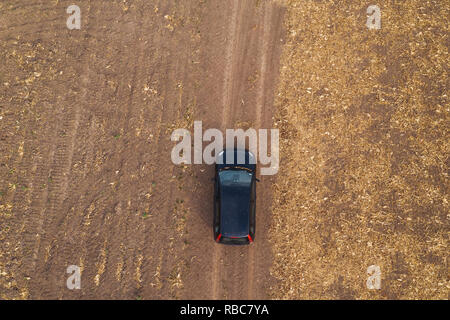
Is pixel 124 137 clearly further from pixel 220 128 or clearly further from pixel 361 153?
pixel 361 153

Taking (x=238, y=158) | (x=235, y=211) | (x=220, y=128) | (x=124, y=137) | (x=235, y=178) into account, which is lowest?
(x=235, y=211)

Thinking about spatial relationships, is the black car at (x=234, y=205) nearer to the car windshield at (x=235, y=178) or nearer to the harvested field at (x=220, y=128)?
the car windshield at (x=235, y=178)

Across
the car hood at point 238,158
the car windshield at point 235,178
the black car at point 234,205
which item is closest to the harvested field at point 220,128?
the car hood at point 238,158

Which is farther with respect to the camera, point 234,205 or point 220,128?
point 220,128

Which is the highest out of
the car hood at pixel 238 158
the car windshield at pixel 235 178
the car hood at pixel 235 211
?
the car hood at pixel 238 158

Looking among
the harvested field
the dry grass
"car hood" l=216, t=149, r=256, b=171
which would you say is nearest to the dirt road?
the harvested field

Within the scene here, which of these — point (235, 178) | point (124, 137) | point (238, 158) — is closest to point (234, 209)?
point (235, 178)
